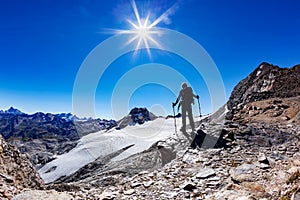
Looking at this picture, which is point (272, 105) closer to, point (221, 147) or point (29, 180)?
point (221, 147)

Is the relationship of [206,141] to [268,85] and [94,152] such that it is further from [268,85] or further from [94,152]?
[94,152]

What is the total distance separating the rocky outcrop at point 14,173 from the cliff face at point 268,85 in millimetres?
35005

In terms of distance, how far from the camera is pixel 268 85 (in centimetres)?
6134

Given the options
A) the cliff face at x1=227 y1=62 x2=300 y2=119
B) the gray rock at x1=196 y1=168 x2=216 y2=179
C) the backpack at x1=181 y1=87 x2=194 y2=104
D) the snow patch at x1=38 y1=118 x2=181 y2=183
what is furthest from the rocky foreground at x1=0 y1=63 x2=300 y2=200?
the cliff face at x1=227 y1=62 x2=300 y2=119

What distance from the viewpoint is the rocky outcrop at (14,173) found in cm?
888

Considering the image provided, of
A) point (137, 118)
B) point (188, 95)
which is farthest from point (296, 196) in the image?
point (137, 118)

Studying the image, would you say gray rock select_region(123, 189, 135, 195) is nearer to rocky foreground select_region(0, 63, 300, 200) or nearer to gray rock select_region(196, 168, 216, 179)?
rocky foreground select_region(0, 63, 300, 200)

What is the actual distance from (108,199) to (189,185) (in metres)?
3.82

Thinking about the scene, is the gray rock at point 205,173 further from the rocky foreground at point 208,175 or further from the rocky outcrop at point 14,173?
the rocky outcrop at point 14,173

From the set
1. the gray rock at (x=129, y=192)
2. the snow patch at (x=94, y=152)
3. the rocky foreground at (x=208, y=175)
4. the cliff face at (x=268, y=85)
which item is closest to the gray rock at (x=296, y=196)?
the rocky foreground at (x=208, y=175)

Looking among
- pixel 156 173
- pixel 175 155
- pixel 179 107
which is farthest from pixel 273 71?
pixel 156 173

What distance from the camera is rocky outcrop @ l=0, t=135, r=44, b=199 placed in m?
8.88

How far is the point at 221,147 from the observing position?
16.6 meters

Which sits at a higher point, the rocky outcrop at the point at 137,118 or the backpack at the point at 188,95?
the rocky outcrop at the point at 137,118
